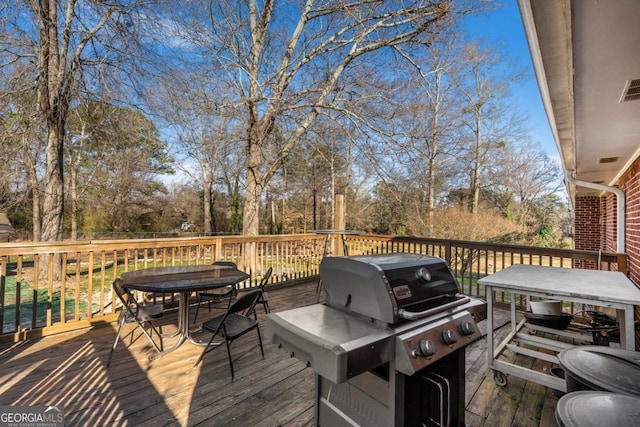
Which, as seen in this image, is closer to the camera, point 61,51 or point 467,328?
point 467,328

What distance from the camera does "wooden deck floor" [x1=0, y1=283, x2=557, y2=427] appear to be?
1929mm

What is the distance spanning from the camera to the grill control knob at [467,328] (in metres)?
1.40

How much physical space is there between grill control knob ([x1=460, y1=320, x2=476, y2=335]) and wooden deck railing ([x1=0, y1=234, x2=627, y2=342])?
320 cm

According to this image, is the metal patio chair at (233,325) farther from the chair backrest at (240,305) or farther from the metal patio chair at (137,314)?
the metal patio chair at (137,314)

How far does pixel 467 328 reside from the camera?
1413mm

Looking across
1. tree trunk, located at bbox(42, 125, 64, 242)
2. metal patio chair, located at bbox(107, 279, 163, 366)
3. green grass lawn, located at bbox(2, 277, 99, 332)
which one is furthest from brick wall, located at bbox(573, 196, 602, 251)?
tree trunk, located at bbox(42, 125, 64, 242)

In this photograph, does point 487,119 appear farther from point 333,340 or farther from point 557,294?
point 333,340

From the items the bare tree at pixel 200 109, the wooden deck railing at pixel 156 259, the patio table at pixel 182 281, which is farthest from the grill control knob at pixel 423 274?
the bare tree at pixel 200 109

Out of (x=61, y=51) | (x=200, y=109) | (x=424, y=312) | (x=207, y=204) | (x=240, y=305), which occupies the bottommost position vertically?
(x=240, y=305)

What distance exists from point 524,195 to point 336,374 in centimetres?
1557

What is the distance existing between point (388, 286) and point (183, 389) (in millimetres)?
1932

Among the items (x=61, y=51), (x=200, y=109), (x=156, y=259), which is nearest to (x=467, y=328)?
(x=156, y=259)

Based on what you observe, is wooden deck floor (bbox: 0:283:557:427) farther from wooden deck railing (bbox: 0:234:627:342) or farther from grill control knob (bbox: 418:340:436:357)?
grill control knob (bbox: 418:340:436:357)

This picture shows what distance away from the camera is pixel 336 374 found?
39.5 inches
